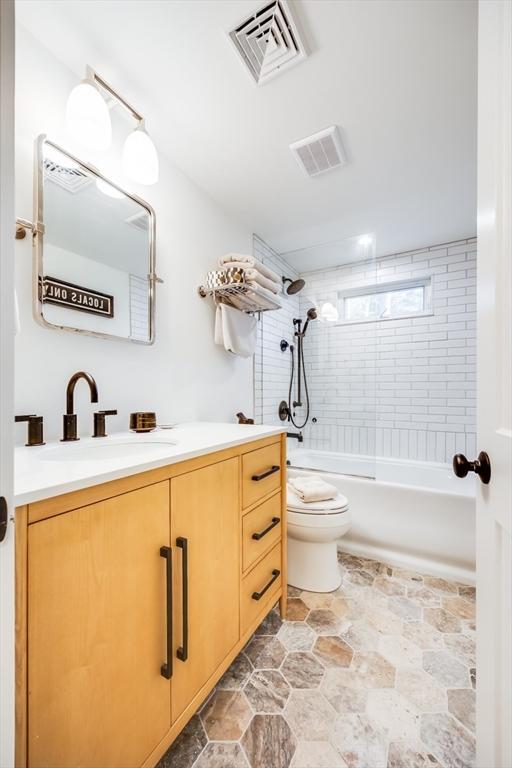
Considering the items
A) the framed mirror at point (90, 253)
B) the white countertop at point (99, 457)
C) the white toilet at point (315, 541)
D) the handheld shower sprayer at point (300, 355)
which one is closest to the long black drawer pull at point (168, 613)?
the white countertop at point (99, 457)

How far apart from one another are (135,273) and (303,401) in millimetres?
1964

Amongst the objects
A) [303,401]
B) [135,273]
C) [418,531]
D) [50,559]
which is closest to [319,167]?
[135,273]

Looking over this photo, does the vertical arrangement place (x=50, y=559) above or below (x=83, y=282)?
below

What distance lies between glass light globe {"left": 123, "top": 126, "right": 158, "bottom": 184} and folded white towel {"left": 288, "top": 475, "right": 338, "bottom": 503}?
1734 mm

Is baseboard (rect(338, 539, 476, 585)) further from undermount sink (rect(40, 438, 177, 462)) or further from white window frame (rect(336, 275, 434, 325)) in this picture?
white window frame (rect(336, 275, 434, 325))

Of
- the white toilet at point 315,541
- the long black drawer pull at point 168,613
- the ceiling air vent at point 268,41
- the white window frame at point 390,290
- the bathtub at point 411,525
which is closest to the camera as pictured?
the long black drawer pull at point 168,613

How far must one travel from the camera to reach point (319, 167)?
1.76 meters

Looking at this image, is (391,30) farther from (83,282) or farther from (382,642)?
(382,642)

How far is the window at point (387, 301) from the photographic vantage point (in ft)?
9.41

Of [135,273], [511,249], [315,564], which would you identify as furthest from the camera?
[315,564]

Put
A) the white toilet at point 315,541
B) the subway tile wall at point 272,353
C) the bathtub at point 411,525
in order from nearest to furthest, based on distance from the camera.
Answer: the white toilet at point 315,541, the bathtub at point 411,525, the subway tile wall at point 272,353

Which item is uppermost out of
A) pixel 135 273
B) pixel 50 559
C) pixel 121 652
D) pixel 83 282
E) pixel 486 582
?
pixel 135 273

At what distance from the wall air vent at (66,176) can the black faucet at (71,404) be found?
717 mm

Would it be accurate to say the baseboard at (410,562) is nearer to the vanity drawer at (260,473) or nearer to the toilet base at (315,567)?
the toilet base at (315,567)
